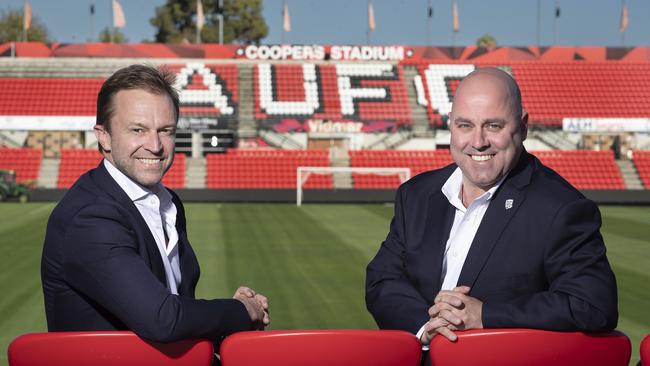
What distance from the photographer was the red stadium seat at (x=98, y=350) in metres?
3.02

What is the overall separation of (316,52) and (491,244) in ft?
146

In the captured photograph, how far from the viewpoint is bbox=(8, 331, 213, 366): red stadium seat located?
9.92ft

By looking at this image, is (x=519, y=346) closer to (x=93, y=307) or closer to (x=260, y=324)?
(x=260, y=324)

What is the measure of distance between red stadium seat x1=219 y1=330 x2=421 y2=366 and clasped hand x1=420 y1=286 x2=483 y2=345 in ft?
0.65

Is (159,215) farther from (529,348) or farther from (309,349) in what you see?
(529,348)

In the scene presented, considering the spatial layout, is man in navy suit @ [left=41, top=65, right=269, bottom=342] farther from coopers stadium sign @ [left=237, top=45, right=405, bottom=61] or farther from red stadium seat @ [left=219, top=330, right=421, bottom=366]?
coopers stadium sign @ [left=237, top=45, right=405, bottom=61]

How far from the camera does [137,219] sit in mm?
3383

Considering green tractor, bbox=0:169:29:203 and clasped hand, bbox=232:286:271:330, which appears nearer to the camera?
clasped hand, bbox=232:286:271:330

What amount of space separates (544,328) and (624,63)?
4811cm

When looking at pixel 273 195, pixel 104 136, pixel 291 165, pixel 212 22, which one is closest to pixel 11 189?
pixel 273 195

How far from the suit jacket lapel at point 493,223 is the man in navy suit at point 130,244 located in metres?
0.88

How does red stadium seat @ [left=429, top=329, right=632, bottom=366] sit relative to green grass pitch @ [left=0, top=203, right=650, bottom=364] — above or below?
above

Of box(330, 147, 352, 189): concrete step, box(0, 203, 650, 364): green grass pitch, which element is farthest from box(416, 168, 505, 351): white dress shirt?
box(330, 147, 352, 189): concrete step

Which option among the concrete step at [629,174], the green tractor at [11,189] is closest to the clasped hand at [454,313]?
the green tractor at [11,189]
